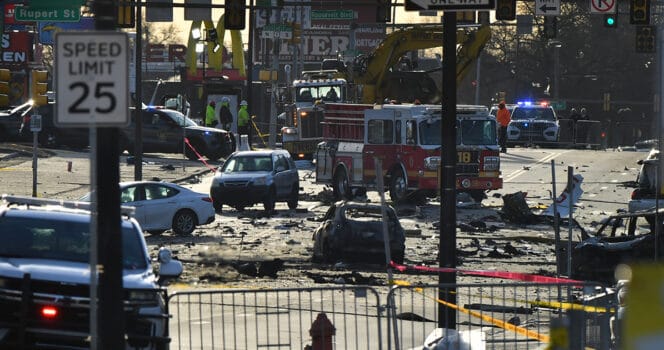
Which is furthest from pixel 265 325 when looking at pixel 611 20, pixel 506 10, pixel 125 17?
pixel 611 20

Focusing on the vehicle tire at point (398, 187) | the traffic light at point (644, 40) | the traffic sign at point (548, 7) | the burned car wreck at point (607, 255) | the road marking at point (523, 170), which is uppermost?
the traffic sign at point (548, 7)

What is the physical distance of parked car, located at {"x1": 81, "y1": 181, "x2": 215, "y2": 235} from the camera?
91.0 ft

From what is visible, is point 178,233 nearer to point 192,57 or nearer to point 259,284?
point 259,284

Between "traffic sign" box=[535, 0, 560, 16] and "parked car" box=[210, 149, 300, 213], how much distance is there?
25.2 feet

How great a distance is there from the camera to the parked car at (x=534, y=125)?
5956 centimetres

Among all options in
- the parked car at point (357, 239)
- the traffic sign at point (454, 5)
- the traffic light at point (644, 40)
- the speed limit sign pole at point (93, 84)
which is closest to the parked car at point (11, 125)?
the traffic light at point (644, 40)

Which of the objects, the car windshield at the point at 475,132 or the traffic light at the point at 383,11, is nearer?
the traffic light at the point at 383,11

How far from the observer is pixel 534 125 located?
5981 centimetres

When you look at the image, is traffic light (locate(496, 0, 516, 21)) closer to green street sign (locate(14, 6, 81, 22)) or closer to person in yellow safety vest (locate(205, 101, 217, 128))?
green street sign (locate(14, 6, 81, 22))

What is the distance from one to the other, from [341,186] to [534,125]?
2368cm

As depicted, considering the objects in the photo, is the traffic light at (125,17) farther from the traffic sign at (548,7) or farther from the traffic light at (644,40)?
the traffic light at (644,40)

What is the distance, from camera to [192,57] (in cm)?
7325

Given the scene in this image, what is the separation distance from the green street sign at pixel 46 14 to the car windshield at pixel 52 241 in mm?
27374

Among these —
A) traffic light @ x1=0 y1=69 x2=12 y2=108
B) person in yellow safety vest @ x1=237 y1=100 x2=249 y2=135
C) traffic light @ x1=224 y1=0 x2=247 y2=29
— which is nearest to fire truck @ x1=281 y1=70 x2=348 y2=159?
person in yellow safety vest @ x1=237 y1=100 x2=249 y2=135
